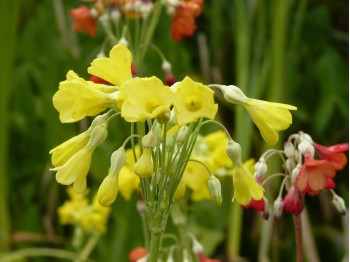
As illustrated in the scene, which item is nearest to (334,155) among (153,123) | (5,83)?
(153,123)

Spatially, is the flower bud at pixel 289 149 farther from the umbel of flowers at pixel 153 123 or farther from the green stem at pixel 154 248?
the green stem at pixel 154 248

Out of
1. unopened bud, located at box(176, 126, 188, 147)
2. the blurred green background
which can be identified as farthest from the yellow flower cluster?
unopened bud, located at box(176, 126, 188, 147)

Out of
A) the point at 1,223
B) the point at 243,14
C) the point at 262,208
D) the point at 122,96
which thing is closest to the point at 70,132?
the point at 1,223

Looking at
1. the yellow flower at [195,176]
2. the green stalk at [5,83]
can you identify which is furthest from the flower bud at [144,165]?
the green stalk at [5,83]

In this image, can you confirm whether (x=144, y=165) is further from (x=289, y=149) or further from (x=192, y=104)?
(x=289, y=149)

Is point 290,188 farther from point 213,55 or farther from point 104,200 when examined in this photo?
point 213,55

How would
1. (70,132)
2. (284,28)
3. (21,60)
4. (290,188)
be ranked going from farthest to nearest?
1. (21,60)
2. (70,132)
3. (284,28)
4. (290,188)
